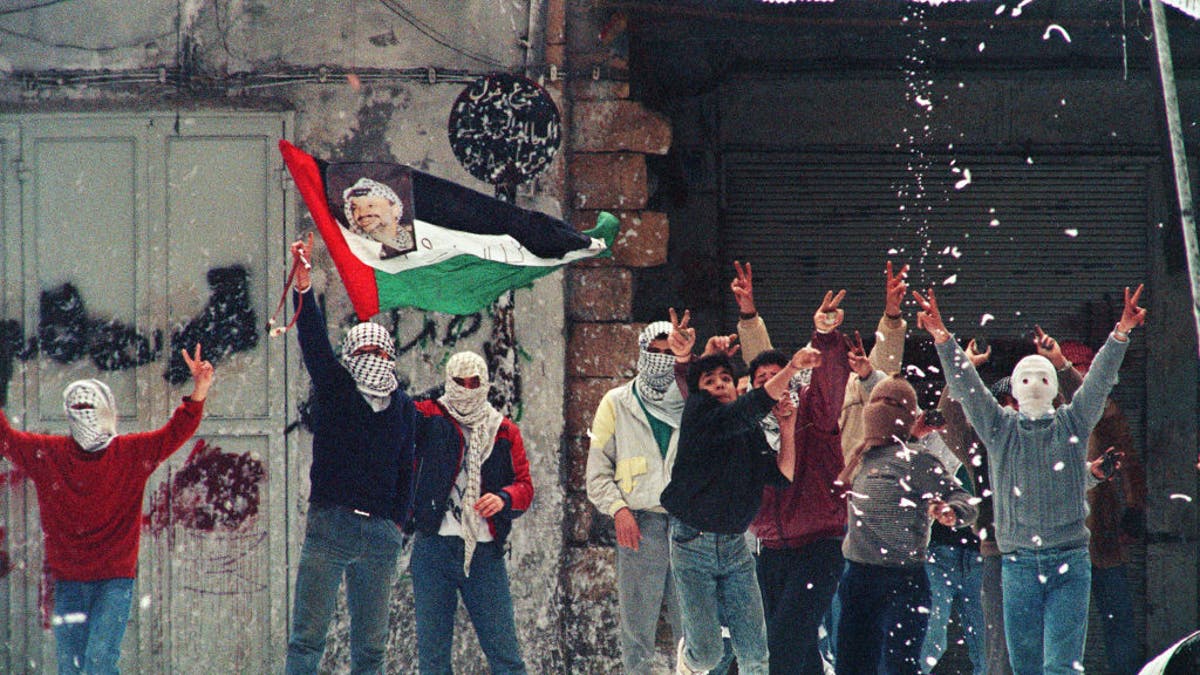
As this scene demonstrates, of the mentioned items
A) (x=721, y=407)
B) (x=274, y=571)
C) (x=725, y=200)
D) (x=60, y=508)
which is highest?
(x=725, y=200)

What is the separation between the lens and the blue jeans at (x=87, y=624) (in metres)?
6.46

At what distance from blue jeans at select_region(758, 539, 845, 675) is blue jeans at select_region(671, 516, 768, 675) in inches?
5.6

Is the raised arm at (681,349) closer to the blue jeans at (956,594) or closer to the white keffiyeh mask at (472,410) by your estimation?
the white keffiyeh mask at (472,410)

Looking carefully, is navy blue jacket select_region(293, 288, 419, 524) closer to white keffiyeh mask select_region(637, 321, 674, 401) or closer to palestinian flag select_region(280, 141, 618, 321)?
palestinian flag select_region(280, 141, 618, 321)

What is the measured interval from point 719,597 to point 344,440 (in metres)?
1.85

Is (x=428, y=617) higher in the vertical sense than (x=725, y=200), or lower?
lower

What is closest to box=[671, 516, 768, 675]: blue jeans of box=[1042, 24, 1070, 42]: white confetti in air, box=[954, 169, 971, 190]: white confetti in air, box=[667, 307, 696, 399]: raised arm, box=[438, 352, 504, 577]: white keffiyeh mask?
box=[667, 307, 696, 399]: raised arm

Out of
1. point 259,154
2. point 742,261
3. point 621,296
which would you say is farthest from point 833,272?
point 259,154

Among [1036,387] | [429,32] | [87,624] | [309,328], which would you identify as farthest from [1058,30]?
[87,624]

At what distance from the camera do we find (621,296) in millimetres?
8352

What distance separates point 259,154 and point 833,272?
3.56 m

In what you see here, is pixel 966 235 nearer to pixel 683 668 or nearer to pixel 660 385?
pixel 660 385

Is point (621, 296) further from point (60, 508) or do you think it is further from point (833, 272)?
point (60, 508)

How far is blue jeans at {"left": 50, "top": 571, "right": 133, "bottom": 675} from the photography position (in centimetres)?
646
